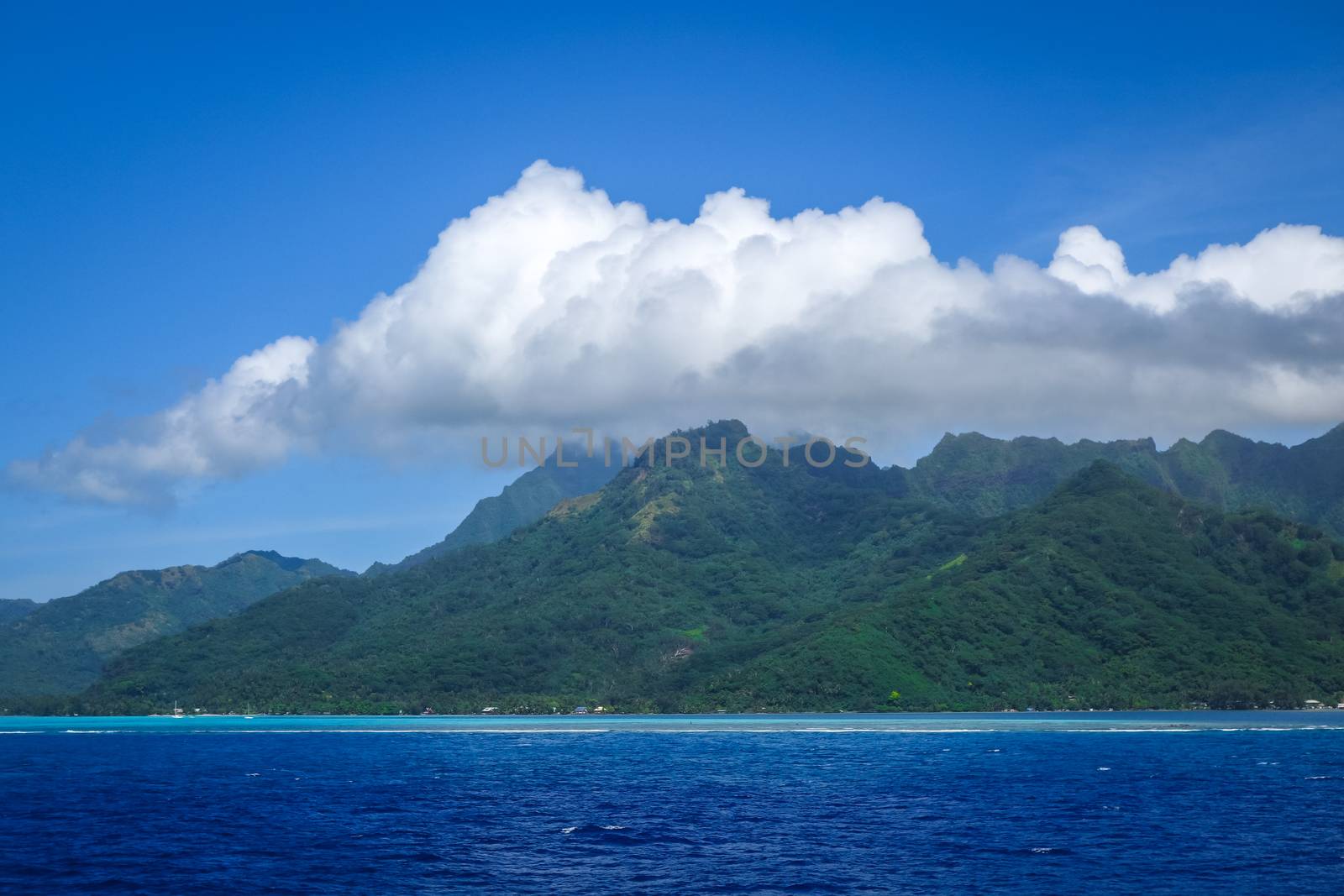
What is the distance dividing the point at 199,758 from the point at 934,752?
9166 centimetres

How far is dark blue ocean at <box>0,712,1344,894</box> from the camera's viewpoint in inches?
2500

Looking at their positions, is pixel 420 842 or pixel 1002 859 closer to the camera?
pixel 1002 859

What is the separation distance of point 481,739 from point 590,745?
26366 mm

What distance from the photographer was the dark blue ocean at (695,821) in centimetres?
6350

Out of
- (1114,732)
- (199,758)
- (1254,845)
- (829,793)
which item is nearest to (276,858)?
(829,793)

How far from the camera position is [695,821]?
8562cm

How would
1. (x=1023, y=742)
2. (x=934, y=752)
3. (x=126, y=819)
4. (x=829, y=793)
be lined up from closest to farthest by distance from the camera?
(x=126, y=819) → (x=829, y=793) → (x=934, y=752) → (x=1023, y=742)

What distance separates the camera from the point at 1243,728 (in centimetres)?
19350

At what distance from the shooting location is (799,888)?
6022cm

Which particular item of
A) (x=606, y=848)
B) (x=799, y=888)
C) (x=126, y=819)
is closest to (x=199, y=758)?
(x=126, y=819)

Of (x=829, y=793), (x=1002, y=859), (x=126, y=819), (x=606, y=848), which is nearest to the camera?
(x=1002, y=859)

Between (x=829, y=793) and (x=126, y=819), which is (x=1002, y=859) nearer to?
(x=829, y=793)

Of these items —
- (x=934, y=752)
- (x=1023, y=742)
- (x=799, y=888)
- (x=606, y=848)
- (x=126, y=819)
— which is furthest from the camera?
(x=1023, y=742)

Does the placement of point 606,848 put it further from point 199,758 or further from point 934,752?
point 199,758
